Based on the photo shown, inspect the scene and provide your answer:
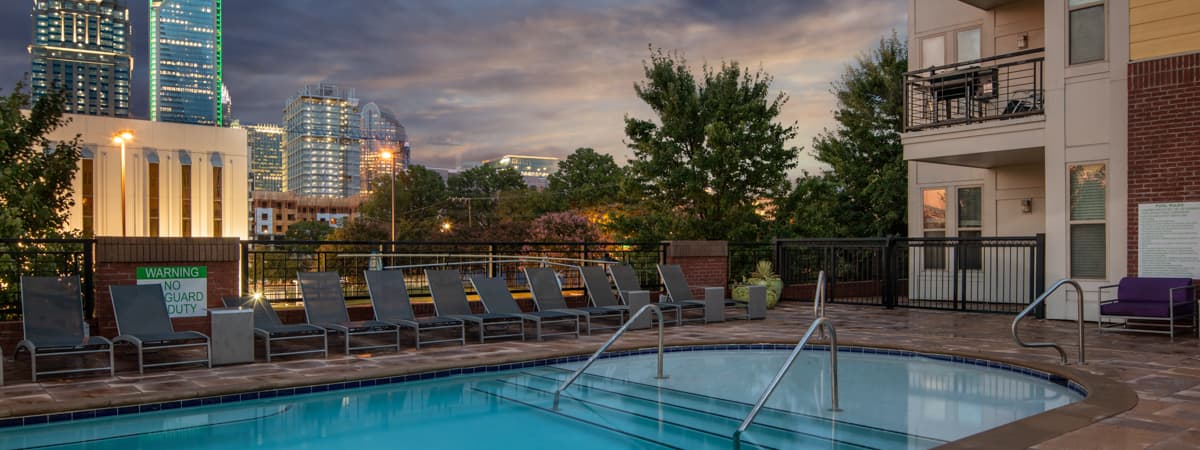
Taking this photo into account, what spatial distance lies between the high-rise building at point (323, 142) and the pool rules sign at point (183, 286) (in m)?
166

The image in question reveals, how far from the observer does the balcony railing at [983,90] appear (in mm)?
13130

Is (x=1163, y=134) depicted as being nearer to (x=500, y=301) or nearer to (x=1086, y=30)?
(x=1086, y=30)

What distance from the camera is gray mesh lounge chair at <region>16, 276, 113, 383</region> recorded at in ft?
23.9

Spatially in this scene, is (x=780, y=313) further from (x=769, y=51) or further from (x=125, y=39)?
(x=125, y=39)

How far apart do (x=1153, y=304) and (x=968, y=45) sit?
7.41m

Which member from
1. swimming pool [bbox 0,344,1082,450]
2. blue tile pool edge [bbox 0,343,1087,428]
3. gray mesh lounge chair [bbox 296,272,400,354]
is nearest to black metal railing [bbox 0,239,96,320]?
gray mesh lounge chair [bbox 296,272,400,354]

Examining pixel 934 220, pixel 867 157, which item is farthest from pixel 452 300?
pixel 867 157

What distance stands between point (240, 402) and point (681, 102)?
48.8ft

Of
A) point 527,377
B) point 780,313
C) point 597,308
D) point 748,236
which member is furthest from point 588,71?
point 527,377

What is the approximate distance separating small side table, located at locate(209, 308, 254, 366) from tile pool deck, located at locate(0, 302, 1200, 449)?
19cm

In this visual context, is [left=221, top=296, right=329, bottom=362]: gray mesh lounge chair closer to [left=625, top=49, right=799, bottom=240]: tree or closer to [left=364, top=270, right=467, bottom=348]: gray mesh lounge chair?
[left=364, top=270, right=467, bottom=348]: gray mesh lounge chair

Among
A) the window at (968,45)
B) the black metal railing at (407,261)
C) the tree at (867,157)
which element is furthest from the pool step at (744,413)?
the tree at (867,157)

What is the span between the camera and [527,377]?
820 centimetres

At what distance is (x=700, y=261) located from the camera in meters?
14.7
